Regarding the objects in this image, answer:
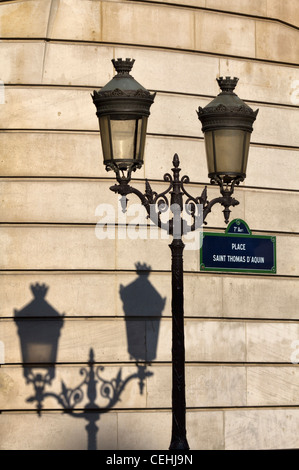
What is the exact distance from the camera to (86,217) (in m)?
14.4

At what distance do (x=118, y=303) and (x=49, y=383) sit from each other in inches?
51.7

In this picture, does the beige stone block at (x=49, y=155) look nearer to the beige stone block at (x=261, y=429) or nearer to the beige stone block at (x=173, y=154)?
the beige stone block at (x=173, y=154)

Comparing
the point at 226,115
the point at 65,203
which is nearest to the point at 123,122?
the point at 226,115

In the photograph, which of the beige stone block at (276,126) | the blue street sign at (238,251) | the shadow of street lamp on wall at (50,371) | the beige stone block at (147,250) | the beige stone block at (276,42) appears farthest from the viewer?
the beige stone block at (276,42)

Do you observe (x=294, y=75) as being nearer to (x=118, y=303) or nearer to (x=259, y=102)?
(x=259, y=102)

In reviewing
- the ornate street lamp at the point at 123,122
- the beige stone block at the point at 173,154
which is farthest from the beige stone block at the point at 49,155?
the ornate street lamp at the point at 123,122

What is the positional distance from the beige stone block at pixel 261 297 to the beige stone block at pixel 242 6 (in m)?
3.67

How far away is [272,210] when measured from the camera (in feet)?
51.0

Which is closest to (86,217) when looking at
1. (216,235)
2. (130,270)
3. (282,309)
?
(130,270)

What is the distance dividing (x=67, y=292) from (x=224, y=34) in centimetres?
420

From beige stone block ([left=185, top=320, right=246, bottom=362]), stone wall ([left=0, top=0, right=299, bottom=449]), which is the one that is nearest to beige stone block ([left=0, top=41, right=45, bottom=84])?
stone wall ([left=0, top=0, right=299, bottom=449])

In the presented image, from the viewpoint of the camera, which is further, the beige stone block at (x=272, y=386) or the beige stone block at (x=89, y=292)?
the beige stone block at (x=272, y=386)

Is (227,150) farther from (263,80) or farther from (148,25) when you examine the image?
(263,80)

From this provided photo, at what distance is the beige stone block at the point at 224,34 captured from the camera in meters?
15.4
